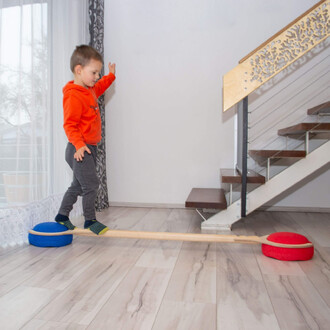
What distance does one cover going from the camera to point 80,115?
2.10 m

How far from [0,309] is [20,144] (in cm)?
114

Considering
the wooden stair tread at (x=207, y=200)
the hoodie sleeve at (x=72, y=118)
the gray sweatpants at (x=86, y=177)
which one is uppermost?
the hoodie sleeve at (x=72, y=118)

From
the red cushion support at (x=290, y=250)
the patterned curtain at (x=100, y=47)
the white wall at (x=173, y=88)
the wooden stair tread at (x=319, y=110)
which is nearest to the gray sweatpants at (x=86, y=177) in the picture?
the red cushion support at (x=290, y=250)

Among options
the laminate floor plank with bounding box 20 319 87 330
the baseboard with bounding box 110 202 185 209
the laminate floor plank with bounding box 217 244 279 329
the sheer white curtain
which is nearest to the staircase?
the laminate floor plank with bounding box 217 244 279 329

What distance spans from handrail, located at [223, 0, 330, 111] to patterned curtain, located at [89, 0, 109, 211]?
5.08 feet

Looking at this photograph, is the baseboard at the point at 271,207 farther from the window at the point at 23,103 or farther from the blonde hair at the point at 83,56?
the blonde hair at the point at 83,56

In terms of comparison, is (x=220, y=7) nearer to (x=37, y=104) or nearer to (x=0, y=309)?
(x=37, y=104)

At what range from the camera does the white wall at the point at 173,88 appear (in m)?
3.46

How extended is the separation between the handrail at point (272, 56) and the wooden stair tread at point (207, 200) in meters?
0.67

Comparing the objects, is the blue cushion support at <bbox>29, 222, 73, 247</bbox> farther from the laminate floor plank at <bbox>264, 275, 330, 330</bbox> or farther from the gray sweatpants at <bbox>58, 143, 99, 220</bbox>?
the laminate floor plank at <bbox>264, 275, 330, 330</bbox>

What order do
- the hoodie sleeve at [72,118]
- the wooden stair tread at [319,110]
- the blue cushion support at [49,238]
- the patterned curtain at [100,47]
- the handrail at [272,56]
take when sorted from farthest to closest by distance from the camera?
the patterned curtain at [100,47] < the wooden stair tread at [319,110] < the handrail at [272,56] < the blue cushion support at [49,238] < the hoodie sleeve at [72,118]

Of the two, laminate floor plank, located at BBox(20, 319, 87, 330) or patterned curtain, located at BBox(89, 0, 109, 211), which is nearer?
laminate floor plank, located at BBox(20, 319, 87, 330)

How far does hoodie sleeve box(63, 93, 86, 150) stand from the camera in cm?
205

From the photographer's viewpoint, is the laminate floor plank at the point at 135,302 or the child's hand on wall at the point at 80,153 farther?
the child's hand on wall at the point at 80,153
